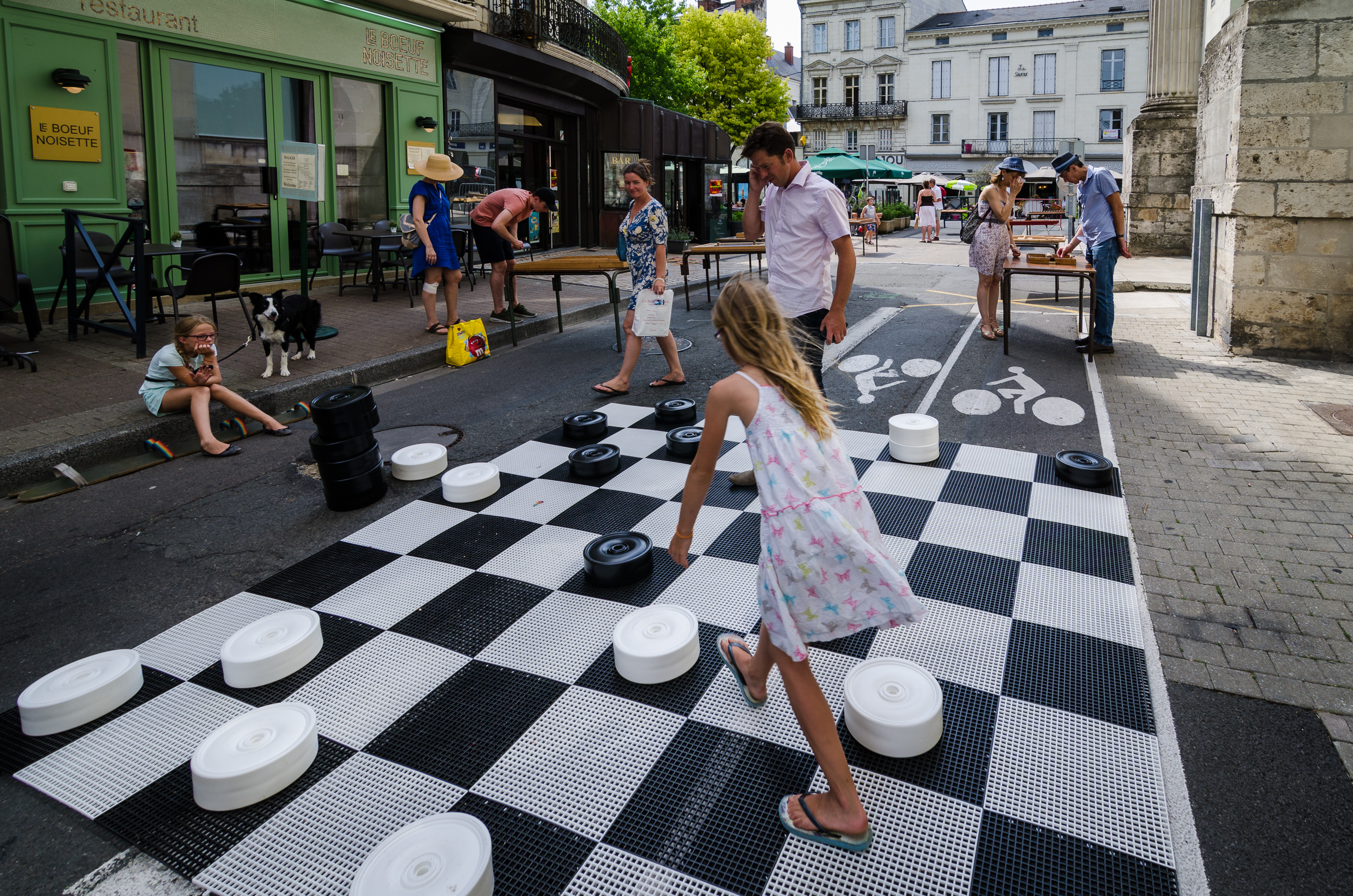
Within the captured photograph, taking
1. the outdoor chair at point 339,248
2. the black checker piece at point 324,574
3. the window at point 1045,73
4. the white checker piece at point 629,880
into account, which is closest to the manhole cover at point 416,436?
the black checker piece at point 324,574

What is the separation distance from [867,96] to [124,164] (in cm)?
5806

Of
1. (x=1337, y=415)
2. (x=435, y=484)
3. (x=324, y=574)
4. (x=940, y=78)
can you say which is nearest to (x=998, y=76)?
(x=940, y=78)

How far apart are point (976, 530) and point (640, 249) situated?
391 centimetres

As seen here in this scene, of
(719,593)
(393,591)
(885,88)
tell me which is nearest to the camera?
(719,593)

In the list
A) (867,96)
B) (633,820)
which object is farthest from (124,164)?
(867,96)

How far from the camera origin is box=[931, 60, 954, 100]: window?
5697 centimetres

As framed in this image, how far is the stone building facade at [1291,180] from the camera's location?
7.70 m

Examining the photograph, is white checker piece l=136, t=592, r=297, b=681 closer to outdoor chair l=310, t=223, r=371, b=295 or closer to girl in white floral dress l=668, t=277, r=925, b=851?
girl in white floral dress l=668, t=277, r=925, b=851

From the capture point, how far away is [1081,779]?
245cm

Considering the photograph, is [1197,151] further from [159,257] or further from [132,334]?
[159,257]

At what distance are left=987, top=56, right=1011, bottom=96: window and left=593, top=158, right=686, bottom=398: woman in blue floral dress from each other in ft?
189

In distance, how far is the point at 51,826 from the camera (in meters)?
2.38

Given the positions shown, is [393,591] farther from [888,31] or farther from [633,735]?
[888,31]

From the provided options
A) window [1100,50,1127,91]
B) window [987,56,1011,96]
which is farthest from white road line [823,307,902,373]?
window [1100,50,1127,91]
